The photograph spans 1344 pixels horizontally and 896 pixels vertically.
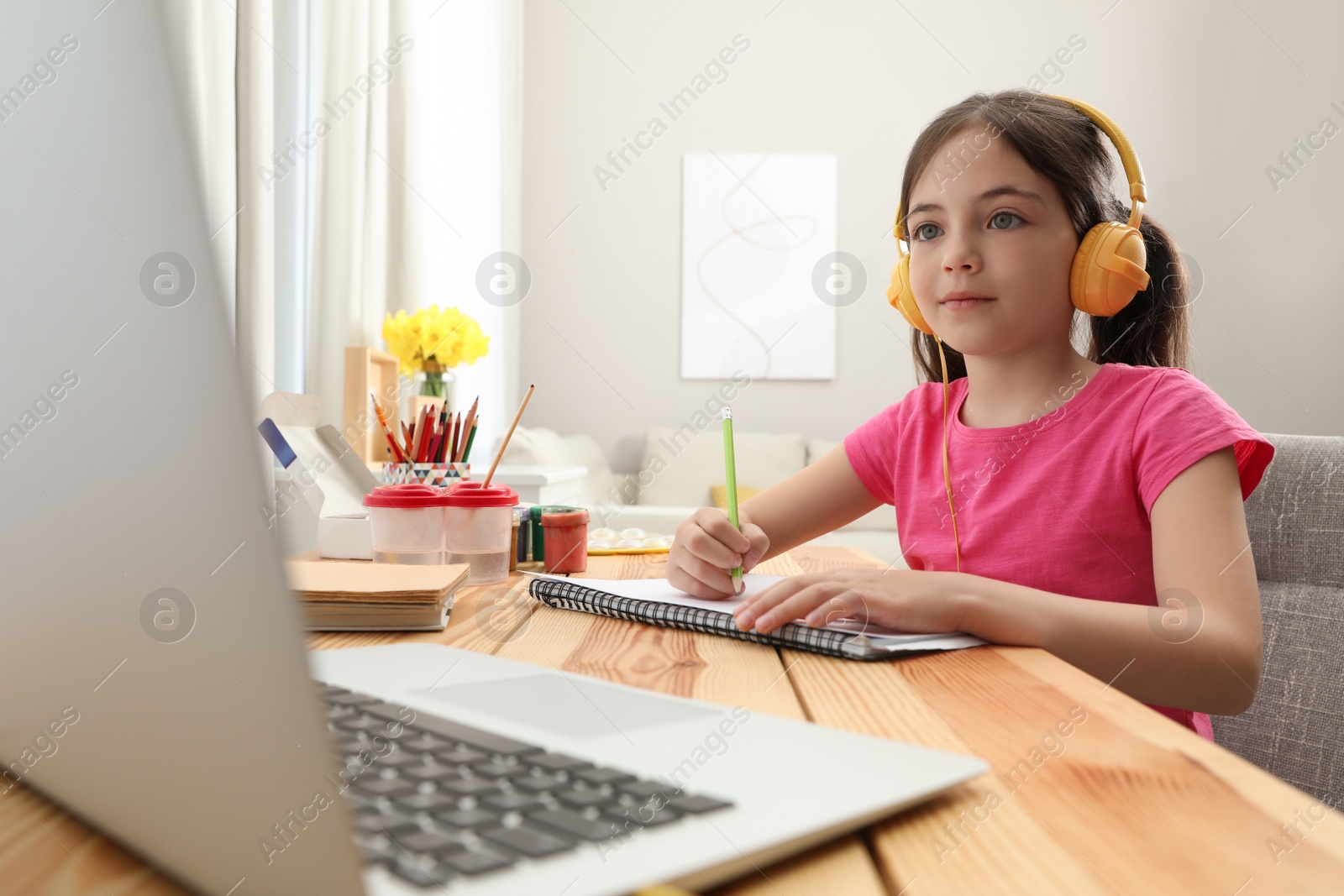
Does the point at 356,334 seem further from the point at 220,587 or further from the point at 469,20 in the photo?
the point at 220,587

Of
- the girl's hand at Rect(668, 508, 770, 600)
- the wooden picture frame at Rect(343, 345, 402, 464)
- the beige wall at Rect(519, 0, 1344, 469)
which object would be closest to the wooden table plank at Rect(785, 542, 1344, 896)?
the girl's hand at Rect(668, 508, 770, 600)

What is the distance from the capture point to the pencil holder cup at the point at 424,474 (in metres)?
1.07

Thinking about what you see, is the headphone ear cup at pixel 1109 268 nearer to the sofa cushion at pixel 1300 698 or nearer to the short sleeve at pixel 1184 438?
the short sleeve at pixel 1184 438

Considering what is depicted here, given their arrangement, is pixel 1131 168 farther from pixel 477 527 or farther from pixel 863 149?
pixel 863 149

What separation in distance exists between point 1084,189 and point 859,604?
58 cm

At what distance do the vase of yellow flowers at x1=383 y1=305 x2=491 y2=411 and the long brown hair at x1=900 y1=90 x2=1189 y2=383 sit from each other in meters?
1.17

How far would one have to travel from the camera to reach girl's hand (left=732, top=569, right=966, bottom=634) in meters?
0.65

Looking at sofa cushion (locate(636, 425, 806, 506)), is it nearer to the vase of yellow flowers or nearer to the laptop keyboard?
the vase of yellow flowers

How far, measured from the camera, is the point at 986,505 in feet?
→ 3.26

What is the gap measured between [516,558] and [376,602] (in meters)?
0.40

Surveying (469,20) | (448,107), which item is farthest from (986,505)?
(469,20)

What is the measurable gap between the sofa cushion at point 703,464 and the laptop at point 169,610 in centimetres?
345

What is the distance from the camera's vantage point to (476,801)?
0.29m

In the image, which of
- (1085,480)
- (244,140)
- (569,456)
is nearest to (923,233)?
(1085,480)
